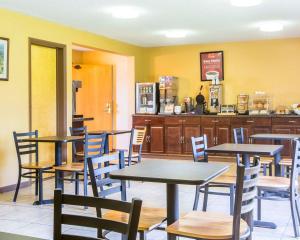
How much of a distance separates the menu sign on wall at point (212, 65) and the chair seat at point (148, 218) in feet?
21.5

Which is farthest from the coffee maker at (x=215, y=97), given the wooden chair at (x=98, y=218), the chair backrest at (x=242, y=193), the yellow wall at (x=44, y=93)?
the wooden chair at (x=98, y=218)

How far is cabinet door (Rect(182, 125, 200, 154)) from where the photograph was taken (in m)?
8.88

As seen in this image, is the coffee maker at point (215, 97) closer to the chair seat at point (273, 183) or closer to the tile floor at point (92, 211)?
the tile floor at point (92, 211)

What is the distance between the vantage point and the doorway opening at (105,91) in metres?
9.91

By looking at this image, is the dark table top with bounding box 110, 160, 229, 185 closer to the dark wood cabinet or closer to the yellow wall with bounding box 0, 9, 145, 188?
the yellow wall with bounding box 0, 9, 145, 188

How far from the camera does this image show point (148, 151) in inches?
366

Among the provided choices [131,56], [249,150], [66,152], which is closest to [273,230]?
[249,150]

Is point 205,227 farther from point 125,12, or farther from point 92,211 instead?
point 125,12

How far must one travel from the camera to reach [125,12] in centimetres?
615

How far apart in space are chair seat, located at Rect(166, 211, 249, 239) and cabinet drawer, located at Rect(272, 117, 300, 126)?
5.73m

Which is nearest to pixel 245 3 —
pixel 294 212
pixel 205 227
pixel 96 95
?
pixel 294 212

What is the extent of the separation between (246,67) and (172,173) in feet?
22.0

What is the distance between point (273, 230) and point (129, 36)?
533 centimetres

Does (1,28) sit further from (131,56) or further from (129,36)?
(131,56)
